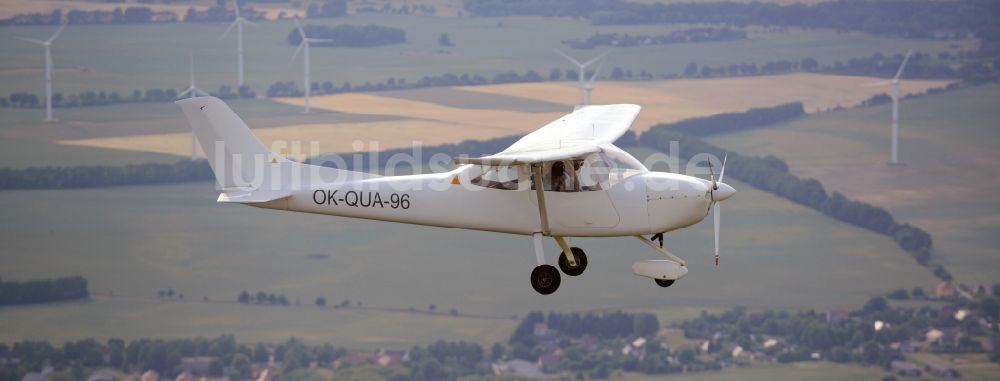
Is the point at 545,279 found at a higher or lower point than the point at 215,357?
higher

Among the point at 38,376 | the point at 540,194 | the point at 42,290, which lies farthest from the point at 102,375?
the point at 540,194

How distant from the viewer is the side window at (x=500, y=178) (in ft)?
104

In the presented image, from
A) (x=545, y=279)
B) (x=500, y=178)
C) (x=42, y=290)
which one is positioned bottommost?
(x=42, y=290)

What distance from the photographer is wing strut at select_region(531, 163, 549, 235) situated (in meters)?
31.4

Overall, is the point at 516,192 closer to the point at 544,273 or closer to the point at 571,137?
the point at 544,273

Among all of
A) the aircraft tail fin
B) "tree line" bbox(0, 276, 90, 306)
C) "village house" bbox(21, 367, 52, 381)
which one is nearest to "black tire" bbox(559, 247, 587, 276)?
the aircraft tail fin

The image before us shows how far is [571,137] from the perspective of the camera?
3512 centimetres

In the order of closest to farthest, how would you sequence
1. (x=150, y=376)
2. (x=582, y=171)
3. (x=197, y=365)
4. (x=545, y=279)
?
(x=582, y=171), (x=545, y=279), (x=150, y=376), (x=197, y=365)

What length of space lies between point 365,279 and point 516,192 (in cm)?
14860

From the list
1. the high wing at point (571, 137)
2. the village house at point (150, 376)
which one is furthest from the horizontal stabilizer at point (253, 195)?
the village house at point (150, 376)

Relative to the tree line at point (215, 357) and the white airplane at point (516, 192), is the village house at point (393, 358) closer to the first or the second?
the tree line at point (215, 357)

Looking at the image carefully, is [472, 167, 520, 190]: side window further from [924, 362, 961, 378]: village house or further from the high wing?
[924, 362, 961, 378]: village house

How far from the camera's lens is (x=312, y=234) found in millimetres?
199500

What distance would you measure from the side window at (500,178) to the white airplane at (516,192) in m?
0.02
